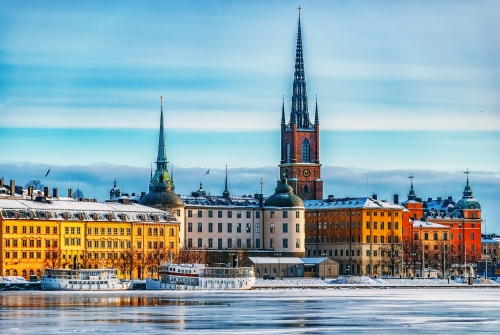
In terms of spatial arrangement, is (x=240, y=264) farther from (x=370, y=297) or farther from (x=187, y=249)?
(x=370, y=297)

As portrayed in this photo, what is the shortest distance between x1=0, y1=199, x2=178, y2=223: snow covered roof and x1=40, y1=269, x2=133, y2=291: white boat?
81.3 ft

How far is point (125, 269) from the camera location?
169 m

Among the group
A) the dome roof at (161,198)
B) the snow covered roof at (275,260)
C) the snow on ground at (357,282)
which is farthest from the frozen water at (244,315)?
the dome roof at (161,198)

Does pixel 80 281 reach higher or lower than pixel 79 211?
lower

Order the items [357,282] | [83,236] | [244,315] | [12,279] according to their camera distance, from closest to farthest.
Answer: [244,315]
[12,279]
[357,282]
[83,236]

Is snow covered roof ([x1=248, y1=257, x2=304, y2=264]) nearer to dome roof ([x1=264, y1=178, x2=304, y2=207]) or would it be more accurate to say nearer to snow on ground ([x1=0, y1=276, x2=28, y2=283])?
dome roof ([x1=264, y1=178, x2=304, y2=207])

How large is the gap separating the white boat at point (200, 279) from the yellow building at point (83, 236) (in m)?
20.1

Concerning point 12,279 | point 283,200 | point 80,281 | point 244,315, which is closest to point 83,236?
point 12,279

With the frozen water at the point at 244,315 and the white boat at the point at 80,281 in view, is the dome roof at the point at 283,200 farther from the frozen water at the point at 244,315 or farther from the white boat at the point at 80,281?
the frozen water at the point at 244,315

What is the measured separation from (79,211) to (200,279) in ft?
111

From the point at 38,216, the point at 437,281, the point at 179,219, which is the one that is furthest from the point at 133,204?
the point at 437,281

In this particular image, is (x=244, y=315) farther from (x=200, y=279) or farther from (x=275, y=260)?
(x=275, y=260)

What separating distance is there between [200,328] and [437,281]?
99258mm

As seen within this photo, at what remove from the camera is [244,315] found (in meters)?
84.5
